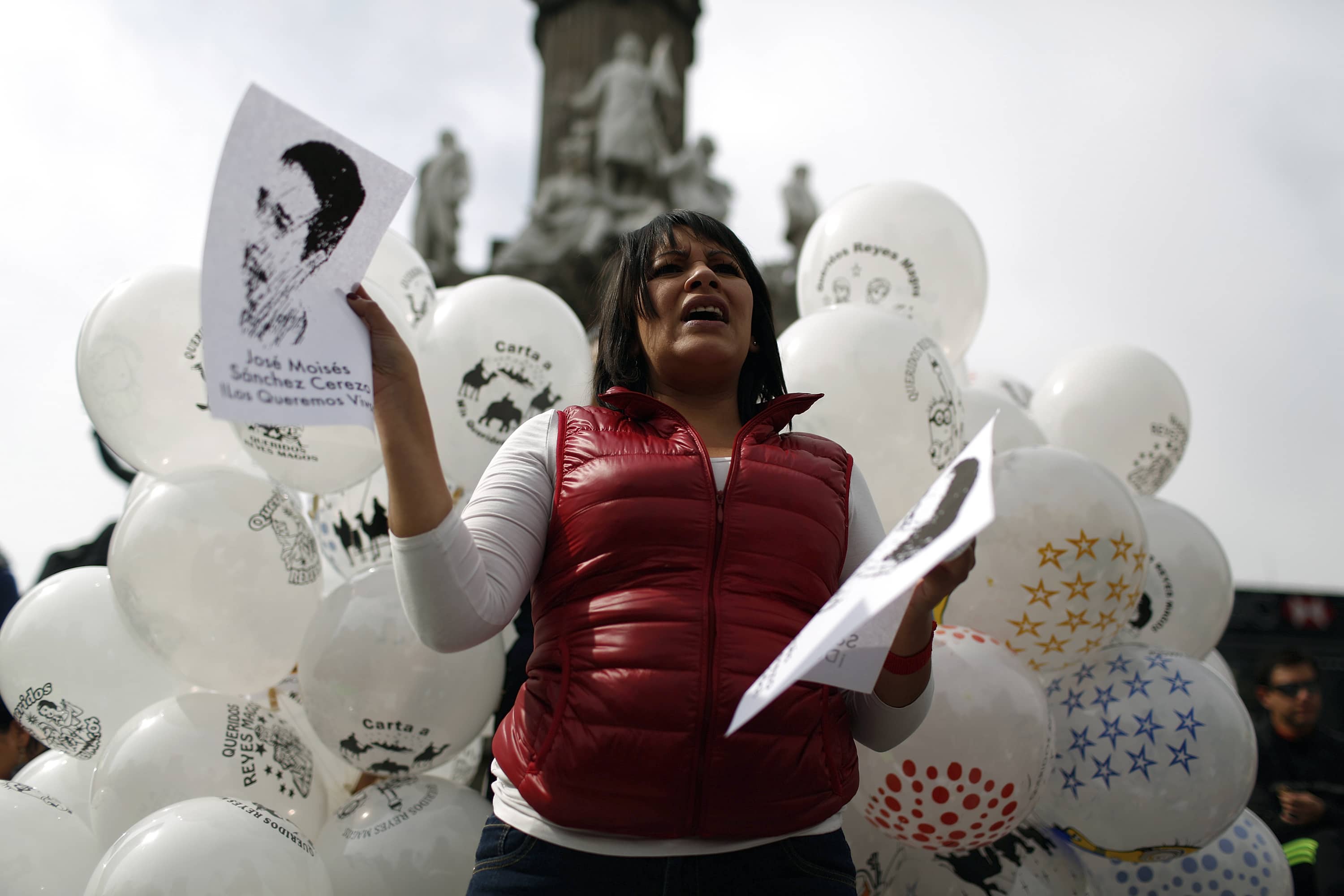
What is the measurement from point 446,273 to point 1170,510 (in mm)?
10160

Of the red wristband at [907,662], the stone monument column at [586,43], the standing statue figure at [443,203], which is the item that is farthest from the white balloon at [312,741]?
the stone monument column at [586,43]

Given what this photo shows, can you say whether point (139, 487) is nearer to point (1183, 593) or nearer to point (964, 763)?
point (964, 763)

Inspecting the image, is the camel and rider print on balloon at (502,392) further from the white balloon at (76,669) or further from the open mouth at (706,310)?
the open mouth at (706,310)

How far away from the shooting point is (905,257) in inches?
96.9

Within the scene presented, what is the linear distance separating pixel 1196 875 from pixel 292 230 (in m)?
2.20

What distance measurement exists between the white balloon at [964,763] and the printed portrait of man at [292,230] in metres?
1.19

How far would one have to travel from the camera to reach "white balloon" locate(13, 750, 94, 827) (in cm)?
222

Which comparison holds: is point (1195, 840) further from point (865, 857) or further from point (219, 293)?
point (219, 293)

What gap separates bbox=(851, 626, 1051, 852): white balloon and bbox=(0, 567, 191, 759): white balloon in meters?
1.54

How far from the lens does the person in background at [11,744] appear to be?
2598mm

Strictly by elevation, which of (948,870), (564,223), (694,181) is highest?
(694,181)

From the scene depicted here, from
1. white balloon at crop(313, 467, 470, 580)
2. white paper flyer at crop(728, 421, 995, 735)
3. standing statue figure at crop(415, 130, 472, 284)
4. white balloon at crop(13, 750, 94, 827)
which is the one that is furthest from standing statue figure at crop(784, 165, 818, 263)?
white paper flyer at crop(728, 421, 995, 735)

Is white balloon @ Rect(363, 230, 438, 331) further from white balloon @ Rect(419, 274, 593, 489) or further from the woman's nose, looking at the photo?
the woman's nose

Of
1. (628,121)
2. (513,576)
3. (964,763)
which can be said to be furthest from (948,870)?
(628,121)
